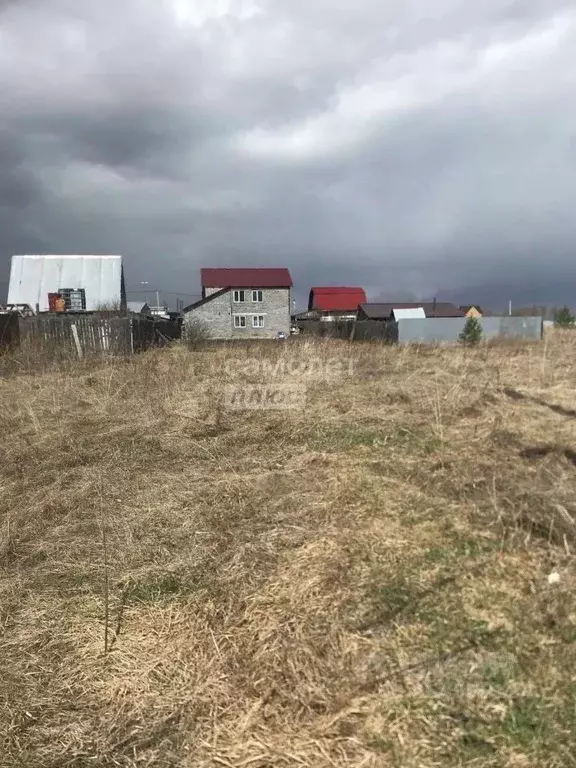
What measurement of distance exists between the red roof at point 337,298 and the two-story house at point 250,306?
802 inches

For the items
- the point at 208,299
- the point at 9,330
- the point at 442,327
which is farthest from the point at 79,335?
the point at 208,299

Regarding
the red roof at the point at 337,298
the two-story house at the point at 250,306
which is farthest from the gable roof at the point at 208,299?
the red roof at the point at 337,298

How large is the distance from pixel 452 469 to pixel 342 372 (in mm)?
5014

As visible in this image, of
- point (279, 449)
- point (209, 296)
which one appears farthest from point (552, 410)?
point (209, 296)

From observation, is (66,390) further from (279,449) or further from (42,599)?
(42,599)

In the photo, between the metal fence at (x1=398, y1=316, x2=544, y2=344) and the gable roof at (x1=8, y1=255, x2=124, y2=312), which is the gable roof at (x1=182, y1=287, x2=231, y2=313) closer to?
the gable roof at (x1=8, y1=255, x2=124, y2=312)

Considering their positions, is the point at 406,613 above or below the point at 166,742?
above

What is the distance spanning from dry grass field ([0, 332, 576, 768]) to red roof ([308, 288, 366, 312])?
5450 cm

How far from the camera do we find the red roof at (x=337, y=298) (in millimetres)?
58656

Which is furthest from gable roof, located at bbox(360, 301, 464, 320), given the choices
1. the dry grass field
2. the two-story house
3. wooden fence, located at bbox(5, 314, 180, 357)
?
the dry grass field

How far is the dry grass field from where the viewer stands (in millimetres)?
1615

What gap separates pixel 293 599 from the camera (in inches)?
90.1

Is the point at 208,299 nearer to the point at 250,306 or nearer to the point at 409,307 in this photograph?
the point at 250,306

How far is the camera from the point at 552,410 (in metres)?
5.89
